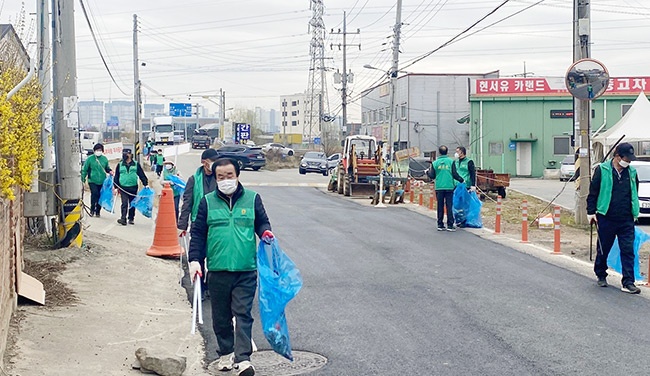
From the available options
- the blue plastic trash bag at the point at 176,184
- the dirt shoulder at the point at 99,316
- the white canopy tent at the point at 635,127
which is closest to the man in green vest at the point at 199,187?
the dirt shoulder at the point at 99,316

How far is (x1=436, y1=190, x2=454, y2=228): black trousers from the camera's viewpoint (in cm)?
1773

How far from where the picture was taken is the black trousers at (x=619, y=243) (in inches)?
421

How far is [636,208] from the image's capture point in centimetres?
1072

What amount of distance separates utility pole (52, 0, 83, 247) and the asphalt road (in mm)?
3524

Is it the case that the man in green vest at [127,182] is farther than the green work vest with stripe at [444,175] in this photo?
Yes

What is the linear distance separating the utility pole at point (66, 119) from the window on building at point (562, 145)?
45.1 meters

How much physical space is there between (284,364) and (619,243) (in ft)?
17.7

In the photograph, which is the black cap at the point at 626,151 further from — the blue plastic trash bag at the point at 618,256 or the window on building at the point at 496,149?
the window on building at the point at 496,149

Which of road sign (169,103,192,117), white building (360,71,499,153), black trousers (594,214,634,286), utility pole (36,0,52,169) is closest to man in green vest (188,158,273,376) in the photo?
black trousers (594,214,634,286)

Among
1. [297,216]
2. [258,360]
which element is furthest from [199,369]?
[297,216]

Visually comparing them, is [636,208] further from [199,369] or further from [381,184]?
[381,184]

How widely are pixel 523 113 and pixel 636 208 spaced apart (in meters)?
44.5

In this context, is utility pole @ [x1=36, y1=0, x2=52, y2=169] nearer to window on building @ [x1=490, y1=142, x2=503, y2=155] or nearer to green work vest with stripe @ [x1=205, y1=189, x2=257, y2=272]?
green work vest with stripe @ [x1=205, y1=189, x2=257, y2=272]

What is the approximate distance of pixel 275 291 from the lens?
276 inches
